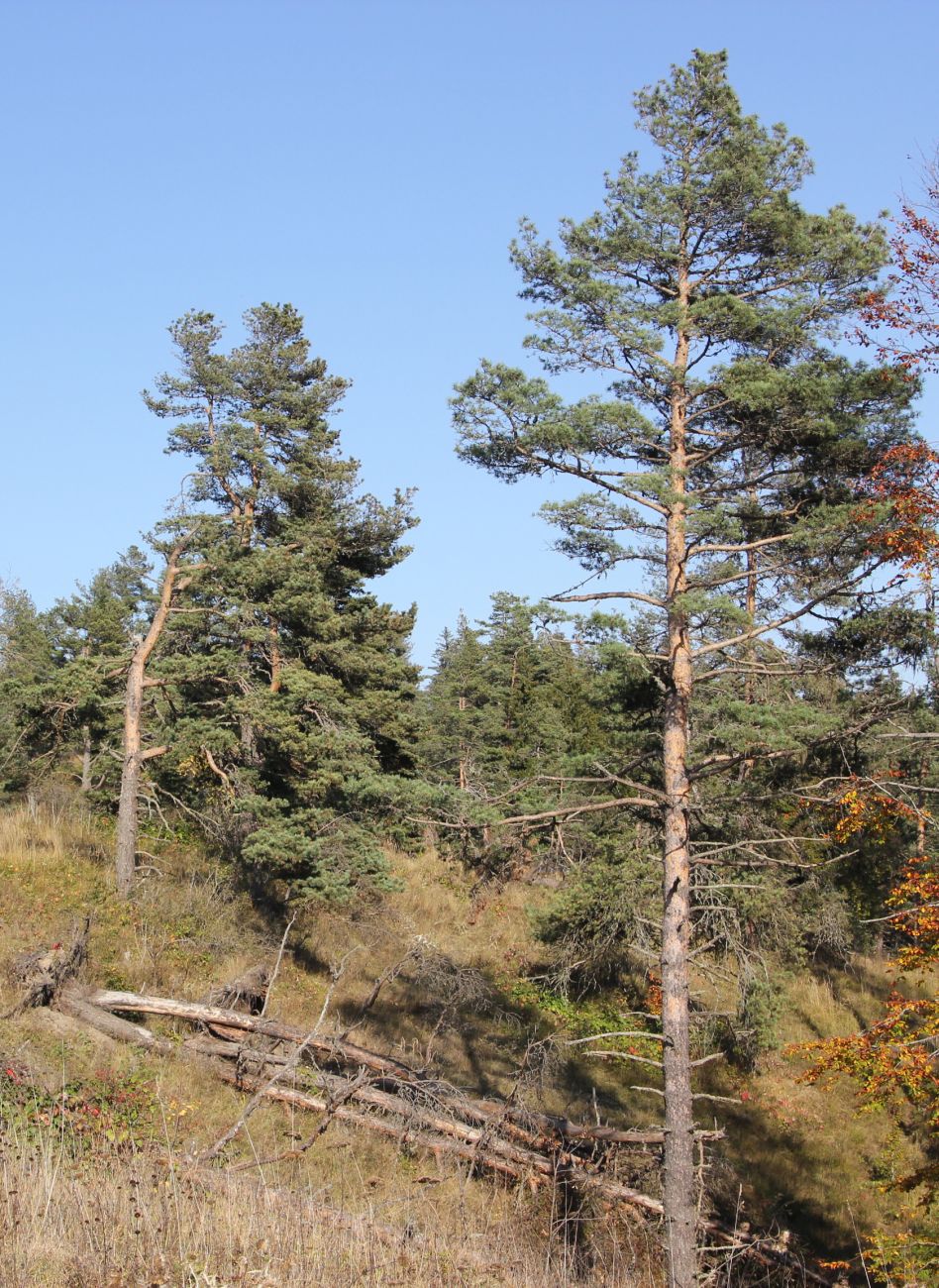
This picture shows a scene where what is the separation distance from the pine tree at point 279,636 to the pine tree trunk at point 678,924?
8.35m

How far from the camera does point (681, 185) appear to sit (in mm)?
12445

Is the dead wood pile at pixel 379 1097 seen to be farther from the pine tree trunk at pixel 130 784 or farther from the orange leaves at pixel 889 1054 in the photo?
the pine tree trunk at pixel 130 784

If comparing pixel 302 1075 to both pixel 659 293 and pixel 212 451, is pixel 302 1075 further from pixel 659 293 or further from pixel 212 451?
pixel 212 451

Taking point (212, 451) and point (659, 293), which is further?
point (212, 451)

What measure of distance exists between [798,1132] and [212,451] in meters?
18.5

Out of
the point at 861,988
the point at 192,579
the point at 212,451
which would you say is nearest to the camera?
the point at 192,579

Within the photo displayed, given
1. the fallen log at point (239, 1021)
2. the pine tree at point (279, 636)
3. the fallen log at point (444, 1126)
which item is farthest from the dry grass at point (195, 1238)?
the pine tree at point (279, 636)

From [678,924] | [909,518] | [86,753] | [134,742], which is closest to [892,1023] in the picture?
[678,924]

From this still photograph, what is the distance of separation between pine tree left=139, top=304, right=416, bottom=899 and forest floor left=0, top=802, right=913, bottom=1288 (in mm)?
2039

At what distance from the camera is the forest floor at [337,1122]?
20.2ft

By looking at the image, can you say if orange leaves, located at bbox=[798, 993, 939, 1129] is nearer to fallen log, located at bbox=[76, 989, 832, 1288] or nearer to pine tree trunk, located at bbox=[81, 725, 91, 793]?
fallen log, located at bbox=[76, 989, 832, 1288]

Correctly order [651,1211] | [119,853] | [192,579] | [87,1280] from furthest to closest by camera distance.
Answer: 1. [192,579]
2. [119,853]
3. [651,1211]
4. [87,1280]

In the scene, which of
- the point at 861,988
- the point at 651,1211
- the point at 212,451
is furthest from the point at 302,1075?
the point at 861,988

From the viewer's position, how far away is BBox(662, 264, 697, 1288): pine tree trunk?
34.2 feet
